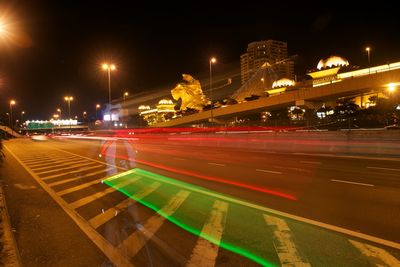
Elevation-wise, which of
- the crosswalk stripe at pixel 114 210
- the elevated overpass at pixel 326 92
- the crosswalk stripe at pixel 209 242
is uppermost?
the elevated overpass at pixel 326 92

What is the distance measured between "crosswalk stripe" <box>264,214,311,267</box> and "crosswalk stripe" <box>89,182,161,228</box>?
3453mm

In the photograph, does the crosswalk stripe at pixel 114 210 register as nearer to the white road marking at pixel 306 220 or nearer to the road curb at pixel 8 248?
the white road marking at pixel 306 220

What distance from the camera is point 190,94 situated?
111m

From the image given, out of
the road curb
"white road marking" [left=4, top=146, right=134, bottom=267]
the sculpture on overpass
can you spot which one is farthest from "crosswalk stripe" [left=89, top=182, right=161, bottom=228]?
the sculpture on overpass

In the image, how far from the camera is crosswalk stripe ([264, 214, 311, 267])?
488cm

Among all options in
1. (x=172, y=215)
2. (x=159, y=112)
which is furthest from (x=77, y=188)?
(x=159, y=112)

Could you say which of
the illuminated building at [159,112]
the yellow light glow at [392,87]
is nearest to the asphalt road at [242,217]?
the yellow light glow at [392,87]

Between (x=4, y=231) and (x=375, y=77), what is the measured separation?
55207 millimetres

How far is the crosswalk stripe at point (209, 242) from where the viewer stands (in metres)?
5.03

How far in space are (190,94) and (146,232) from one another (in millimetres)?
105398

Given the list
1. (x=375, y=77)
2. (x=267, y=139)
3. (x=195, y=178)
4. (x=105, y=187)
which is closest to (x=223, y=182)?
(x=195, y=178)

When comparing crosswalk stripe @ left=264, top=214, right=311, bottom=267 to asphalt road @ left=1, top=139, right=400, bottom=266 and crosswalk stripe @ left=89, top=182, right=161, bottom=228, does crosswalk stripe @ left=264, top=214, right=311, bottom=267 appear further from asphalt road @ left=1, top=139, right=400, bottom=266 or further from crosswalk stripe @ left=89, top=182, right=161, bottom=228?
crosswalk stripe @ left=89, top=182, right=161, bottom=228

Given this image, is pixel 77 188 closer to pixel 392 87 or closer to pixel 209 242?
pixel 209 242

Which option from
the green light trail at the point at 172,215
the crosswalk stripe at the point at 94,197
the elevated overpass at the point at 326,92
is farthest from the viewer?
the elevated overpass at the point at 326,92
